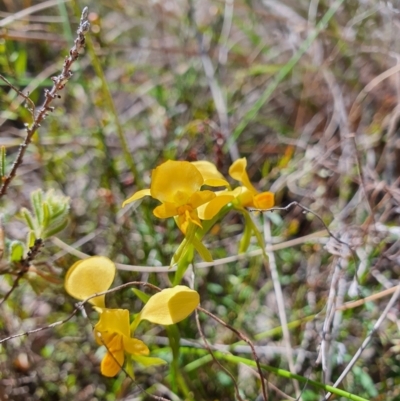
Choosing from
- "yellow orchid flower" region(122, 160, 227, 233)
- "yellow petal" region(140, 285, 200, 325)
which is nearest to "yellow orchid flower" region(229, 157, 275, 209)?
"yellow orchid flower" region(122, 160, 227, 233)

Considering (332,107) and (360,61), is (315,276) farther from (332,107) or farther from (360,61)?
(360,61)

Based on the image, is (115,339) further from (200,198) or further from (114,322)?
(200,198)

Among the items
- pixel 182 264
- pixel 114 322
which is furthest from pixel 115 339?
pixel 182 264

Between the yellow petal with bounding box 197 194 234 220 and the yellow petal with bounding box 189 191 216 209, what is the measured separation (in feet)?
0.11

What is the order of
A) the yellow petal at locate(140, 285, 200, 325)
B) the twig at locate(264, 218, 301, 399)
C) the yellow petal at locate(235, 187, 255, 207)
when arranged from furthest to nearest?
1. the twig at locate(264, 218, 301, 399)
2. the yellow petal at locate(235, 187, 255, 207)
3. the yellow petal at locate(140, 285, 200, 325)

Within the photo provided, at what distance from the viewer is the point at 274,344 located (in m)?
1.46

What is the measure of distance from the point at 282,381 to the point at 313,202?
2.06 feet

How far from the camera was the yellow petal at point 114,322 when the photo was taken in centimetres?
92

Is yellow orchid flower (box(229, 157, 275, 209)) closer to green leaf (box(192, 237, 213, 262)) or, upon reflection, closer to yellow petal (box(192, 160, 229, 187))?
yellow petal (box(192, 160, 229, 187))

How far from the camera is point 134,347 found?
93 centimetres

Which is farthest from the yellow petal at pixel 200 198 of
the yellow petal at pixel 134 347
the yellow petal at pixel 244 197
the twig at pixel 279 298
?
the twig at pixel 279 298

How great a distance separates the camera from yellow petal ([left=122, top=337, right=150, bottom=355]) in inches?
36.4

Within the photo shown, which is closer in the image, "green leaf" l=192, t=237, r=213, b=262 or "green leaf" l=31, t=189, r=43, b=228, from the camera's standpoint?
"green leaf" l=192, t=237, r=213, b=262

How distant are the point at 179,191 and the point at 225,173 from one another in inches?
28.3
